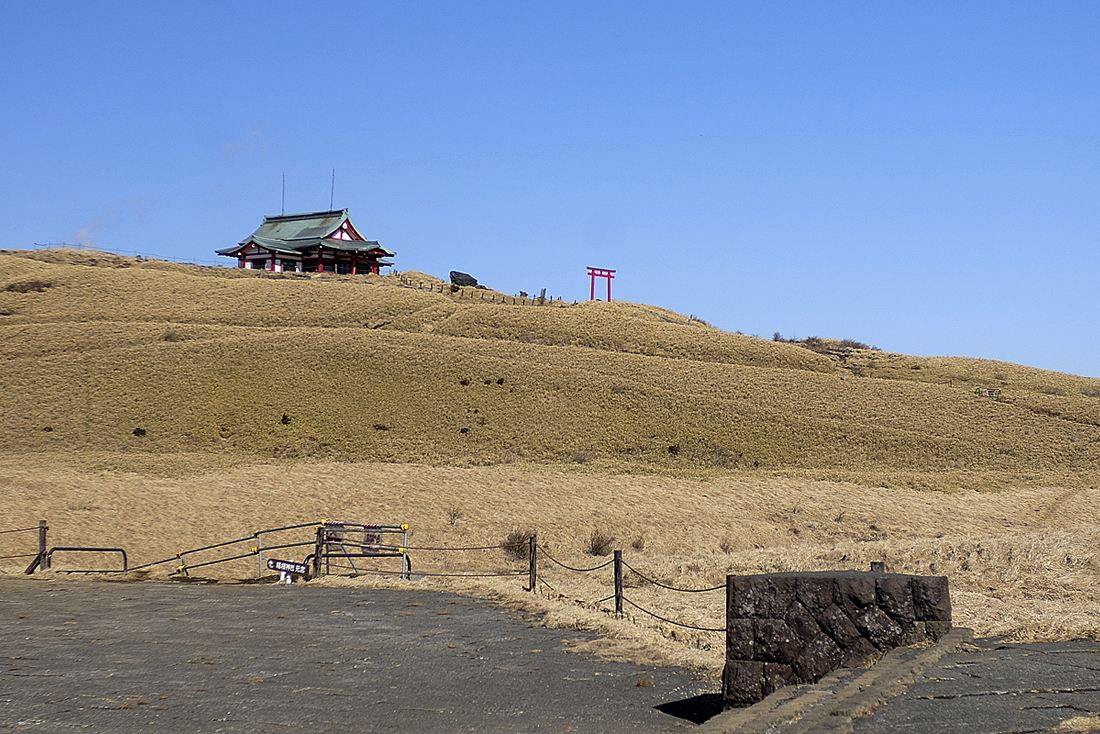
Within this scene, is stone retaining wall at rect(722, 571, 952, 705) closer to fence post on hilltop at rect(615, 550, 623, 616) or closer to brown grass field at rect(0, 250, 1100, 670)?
brown grass field at rect(0, 250, 1100, 670)

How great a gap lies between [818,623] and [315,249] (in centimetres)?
8769

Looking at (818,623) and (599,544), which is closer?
(818,623)

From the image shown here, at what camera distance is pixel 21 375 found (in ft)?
168

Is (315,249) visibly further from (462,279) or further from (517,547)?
(517,547)

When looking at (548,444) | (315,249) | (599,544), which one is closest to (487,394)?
(548,444)

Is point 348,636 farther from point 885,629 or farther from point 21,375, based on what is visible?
point 21,375

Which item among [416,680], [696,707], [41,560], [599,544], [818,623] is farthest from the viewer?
[599,544]

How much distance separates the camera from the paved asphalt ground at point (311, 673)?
9.76m

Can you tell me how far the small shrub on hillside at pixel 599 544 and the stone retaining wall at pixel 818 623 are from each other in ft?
60.0

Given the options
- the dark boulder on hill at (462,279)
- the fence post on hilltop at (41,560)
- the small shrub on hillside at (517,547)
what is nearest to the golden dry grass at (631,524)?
the small shrub on hillside at (517,547)

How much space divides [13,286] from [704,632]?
244ft

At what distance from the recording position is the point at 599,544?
27.1m

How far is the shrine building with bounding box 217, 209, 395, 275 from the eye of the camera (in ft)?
300

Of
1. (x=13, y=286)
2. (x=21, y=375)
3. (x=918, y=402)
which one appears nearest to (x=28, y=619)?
(x=21, y=375)
